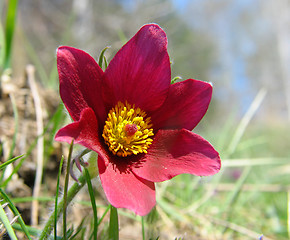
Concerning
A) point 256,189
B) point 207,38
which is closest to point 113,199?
point 256,189

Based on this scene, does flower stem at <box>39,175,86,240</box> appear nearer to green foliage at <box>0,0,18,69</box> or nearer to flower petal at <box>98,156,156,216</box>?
flower petal at <box>98,156,156,216</box>

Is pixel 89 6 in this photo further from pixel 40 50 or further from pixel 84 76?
pixel 84 76

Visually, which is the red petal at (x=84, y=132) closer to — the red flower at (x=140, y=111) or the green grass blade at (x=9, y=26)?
the red flower at (x=140, y=111)

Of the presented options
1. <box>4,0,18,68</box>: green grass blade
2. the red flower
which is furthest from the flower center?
<box>4,0,18,68</box>: green grass blade

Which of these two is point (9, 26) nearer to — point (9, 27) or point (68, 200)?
point (9, 27)

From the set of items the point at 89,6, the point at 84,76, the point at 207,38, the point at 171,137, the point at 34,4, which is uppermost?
the point at 34,4
